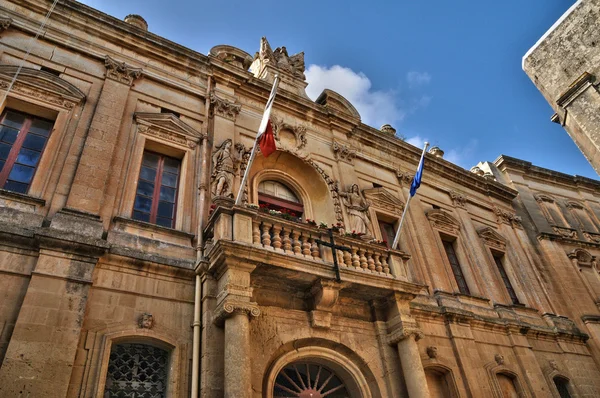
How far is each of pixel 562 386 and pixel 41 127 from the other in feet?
51.6

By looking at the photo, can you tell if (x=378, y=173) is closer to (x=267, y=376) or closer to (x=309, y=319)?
(x=309, y=319)

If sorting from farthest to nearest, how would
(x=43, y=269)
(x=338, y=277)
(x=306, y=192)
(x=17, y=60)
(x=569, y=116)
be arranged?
(x=306, y=192)
(x=17, y=60)
(x=338, y=277)
(x=43, y=269)
(x=569, y=116)

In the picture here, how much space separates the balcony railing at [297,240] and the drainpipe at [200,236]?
0.39 meters

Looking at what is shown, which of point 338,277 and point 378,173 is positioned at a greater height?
point 378,173

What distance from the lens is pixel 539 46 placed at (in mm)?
5602

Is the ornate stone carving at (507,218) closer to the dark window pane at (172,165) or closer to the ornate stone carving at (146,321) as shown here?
the dark window pane at (172,165)

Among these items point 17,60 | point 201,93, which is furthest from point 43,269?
point 201,93

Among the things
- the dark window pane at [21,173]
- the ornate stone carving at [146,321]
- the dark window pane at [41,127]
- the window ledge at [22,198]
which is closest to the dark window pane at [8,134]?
the dark window pane at [41,127]

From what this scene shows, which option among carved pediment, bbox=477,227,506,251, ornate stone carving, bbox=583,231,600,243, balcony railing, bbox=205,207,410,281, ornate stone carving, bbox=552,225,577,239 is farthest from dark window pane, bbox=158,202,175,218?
ornate stone carving, bbox=583,231,600,243

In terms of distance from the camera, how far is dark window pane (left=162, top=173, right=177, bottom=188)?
32.4 ft

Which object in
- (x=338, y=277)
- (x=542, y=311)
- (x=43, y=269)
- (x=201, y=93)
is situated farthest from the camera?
(x=542, y=311)

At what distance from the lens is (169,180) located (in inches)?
392

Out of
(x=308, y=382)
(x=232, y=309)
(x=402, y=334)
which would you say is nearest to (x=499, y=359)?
(x=402, y=334)

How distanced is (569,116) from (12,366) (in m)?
8.14
